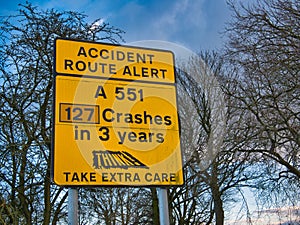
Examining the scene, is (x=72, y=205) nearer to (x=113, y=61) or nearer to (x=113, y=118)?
(x=113, y=118)

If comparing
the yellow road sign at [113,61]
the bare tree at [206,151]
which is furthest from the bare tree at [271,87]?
the yellow road sign at [113,61]

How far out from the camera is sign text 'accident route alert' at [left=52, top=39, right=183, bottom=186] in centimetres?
274

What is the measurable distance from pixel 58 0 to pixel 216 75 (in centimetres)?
879

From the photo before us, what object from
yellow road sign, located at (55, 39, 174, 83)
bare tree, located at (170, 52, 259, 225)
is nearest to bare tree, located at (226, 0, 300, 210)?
bare tree, located at (170, 52, 259, 225)

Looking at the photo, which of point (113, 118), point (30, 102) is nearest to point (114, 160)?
point (113, 118)

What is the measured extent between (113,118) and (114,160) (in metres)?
0.33

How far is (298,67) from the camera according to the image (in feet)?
23.1

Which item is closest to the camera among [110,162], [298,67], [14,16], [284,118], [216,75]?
[110,162]

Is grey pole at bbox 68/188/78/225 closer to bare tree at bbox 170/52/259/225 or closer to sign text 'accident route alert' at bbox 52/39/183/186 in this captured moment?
sign text 'accident route alert' at bbox 52/39/183/186

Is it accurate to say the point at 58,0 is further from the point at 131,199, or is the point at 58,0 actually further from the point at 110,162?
the point at 131,199

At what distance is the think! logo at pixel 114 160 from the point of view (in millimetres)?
2770

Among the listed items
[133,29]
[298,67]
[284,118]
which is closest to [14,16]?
[133,29]

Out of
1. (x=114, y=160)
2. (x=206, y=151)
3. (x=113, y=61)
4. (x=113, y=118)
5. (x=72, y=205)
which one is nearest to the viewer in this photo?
(x=72, y=205)

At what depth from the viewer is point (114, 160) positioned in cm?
283
